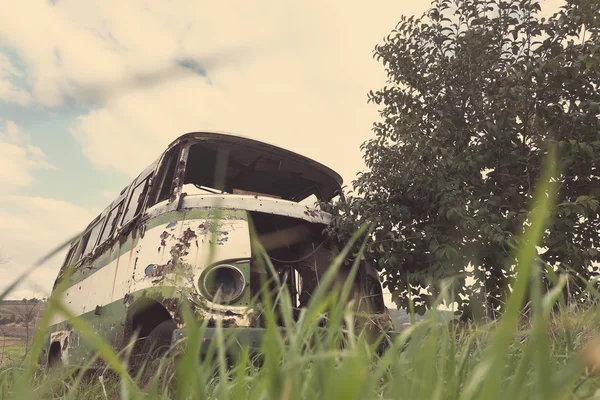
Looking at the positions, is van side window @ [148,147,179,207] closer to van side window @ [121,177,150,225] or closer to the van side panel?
van side window @ [121,177,150,225]

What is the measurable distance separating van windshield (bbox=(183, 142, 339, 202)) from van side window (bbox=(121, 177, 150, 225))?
496mm

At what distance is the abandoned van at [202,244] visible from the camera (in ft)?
12.0

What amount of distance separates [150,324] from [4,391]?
77.0 inches

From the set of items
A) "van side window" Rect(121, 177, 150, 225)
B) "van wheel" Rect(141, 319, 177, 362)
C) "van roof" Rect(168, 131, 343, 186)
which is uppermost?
"van roof" Rect(168, 131, 343, 186)

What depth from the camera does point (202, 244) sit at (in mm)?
3828

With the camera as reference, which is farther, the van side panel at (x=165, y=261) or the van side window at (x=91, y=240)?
the van side window at (x=91, y=240)

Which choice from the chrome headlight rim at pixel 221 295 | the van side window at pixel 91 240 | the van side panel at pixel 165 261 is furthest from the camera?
the van side window at pixel 91 240

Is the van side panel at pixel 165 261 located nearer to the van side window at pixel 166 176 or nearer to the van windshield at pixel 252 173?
the van side window at pixel 166 176

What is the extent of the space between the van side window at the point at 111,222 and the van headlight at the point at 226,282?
2557 mm

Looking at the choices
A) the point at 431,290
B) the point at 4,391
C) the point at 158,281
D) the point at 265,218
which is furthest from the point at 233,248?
the point at 431,290

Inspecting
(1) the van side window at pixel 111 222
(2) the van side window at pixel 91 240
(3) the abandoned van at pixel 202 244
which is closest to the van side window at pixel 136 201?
(3) the abandoned van at pixel 202 244

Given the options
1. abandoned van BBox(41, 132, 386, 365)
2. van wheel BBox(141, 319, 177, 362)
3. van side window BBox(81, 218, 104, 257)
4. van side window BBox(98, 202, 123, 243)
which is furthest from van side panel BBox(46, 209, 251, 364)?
van side window BBox(81, 218, 104, 257)

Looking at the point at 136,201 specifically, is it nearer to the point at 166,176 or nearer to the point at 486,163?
the point at 166,176

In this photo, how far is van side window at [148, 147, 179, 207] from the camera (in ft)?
15.3
